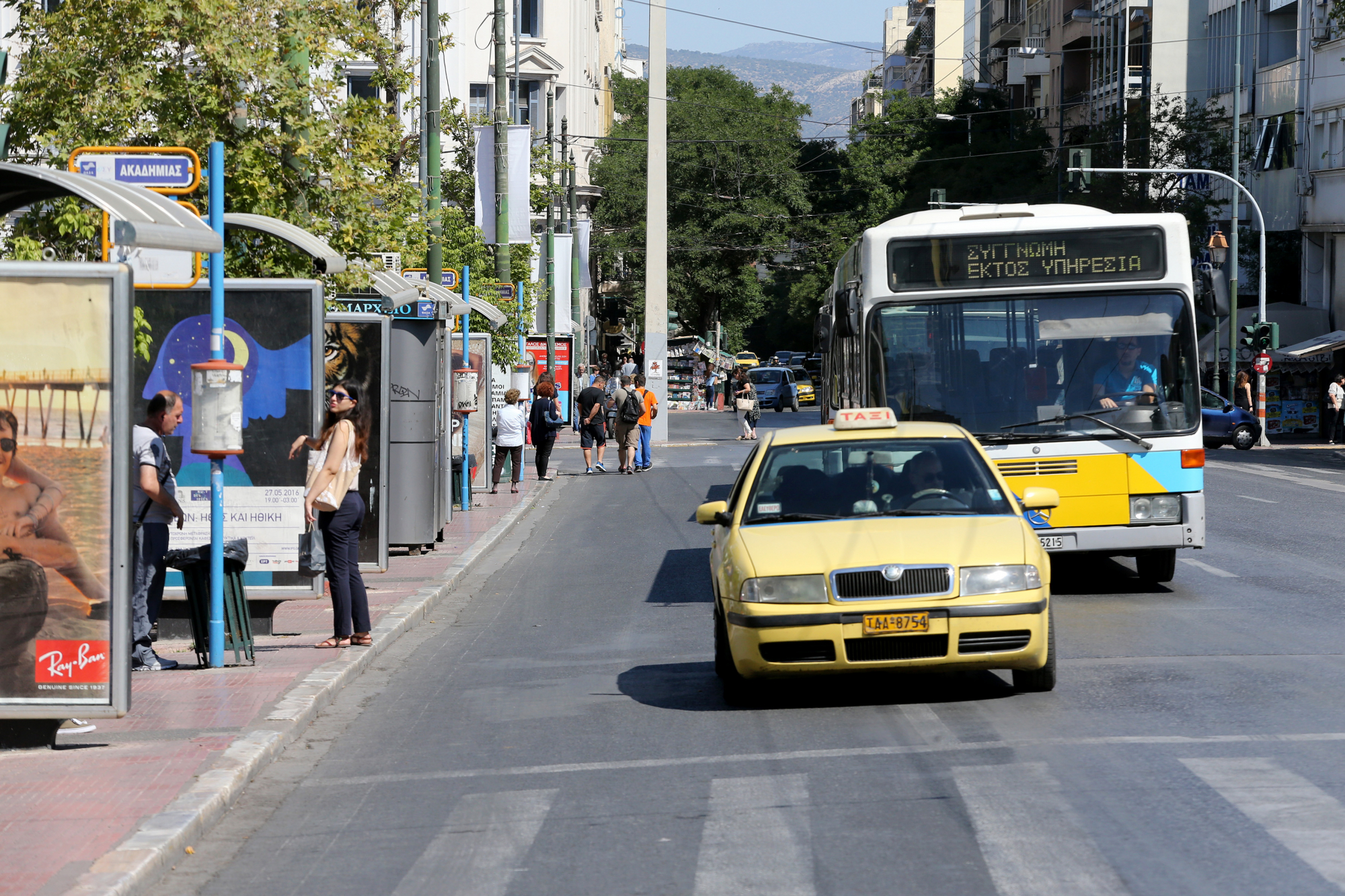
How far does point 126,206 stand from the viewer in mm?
7758

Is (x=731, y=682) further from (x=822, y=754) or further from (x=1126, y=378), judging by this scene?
(x=1126, y=378)

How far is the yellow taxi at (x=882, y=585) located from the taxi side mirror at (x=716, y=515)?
0.03 metres

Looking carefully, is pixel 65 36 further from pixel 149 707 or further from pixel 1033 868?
pixel 1033 868

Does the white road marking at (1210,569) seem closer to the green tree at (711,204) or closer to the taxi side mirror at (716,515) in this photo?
the taxi side mirror at (716,515)

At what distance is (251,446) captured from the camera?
41.0 feet

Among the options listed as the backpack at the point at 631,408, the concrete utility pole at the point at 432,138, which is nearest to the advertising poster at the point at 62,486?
the concrete utility pole at the point at 432,138

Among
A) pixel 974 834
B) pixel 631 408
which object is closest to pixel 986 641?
pixel 974 834

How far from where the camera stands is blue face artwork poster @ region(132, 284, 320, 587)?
12203 mm

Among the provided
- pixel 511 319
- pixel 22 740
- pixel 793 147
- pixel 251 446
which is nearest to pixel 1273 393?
pixel 511 319

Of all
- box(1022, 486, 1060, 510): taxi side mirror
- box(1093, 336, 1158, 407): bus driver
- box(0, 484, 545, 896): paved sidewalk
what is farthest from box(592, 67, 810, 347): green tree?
box(1022, 486, 1060, 510): taxi side mirror

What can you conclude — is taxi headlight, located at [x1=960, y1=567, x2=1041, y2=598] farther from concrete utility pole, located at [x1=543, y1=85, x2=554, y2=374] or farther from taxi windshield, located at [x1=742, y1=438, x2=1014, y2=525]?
concrete utility pole, located at [x1=543, y1=85, x2=554, y2=374]

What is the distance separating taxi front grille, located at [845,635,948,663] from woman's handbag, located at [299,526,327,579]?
16.1ft

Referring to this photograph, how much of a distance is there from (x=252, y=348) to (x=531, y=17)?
57.1 m

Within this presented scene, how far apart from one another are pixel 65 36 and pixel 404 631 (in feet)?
23.9
